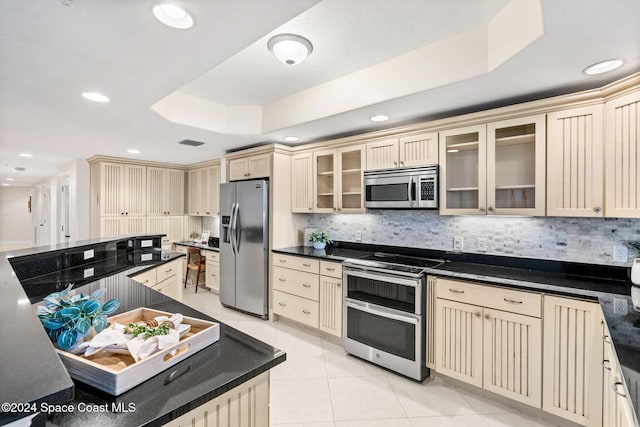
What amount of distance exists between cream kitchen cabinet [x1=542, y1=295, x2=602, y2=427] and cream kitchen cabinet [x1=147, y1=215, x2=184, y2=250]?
547 cm

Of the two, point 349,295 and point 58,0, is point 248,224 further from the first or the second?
point 58,0

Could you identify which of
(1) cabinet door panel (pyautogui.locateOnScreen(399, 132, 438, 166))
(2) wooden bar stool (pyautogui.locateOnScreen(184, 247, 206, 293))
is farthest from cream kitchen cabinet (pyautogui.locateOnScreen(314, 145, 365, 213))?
(2) wooden bar stool (pyautogui.locateOnScreen(184, 247, 206, 293))

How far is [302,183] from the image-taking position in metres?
3.74

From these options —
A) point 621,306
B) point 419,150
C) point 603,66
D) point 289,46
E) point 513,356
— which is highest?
point 289,46

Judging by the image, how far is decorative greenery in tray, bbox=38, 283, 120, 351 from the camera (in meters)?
0.93

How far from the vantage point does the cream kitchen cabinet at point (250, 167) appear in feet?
12.3

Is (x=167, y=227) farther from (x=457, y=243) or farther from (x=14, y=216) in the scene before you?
(x=14, y=216)

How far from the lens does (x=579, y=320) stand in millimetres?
1825

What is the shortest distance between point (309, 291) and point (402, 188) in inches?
59.9

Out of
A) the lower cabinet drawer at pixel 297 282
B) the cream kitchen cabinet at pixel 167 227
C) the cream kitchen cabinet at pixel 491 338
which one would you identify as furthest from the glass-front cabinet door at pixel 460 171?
the cream kitchen cabinet at pixel 167 227

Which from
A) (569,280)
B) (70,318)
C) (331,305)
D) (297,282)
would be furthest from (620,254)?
(70,318)

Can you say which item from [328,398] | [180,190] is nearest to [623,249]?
[328,398]

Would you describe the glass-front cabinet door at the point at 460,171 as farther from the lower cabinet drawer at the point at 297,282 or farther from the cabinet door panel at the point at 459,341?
the lower cabinet drawer at the point at 297,282

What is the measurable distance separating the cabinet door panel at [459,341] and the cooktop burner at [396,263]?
324 millimetres
